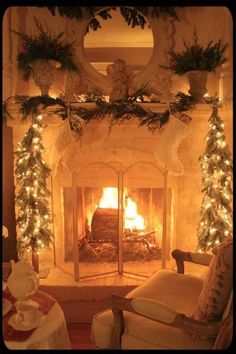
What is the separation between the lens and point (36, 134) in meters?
3.07

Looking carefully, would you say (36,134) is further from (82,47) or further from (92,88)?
(82,47)

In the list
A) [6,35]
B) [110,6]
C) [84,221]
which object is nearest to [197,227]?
Answer: [84,221]

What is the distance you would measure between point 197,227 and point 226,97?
1.23 m

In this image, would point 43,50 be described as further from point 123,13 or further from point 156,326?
point 156,326

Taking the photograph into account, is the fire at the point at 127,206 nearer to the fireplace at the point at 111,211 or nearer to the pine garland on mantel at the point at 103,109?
the fireplace at the point at 111,211

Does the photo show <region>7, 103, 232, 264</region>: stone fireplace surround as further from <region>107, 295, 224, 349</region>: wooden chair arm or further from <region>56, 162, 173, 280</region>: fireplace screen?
<region>107, 295, 224, 349</region>: wooden chair arm

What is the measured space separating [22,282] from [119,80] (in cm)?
196

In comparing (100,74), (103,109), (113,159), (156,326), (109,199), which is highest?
(100,74)

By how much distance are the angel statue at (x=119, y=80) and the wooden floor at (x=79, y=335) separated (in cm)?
190

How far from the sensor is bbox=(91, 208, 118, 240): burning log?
3426 mm

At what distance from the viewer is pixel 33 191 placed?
3066 millimetres

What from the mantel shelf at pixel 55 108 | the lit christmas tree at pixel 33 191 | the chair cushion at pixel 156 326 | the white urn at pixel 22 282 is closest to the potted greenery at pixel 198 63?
the mantel shelf at pixel 55 108

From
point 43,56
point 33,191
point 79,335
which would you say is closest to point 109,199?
point 33,191

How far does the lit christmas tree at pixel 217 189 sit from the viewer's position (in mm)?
3051
